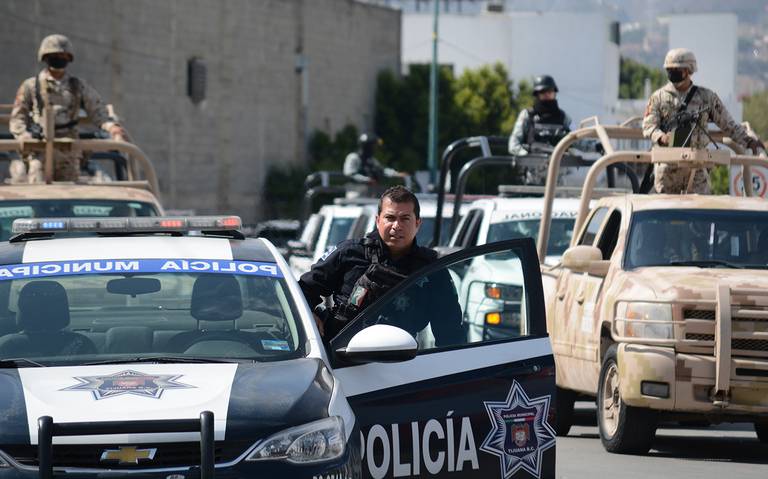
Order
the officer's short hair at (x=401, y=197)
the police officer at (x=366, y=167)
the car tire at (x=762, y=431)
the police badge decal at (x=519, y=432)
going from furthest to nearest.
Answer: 1. the police officer at (x=366, y=167)
2. the car tire at (x=762, y=431)
3. the officer's short hair at (x=401, y=197)
4. the police badge decal at (x=519, y=432)

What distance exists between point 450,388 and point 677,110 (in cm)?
691

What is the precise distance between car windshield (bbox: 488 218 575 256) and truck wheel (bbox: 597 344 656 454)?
3.87 metres

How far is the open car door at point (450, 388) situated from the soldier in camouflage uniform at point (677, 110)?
596 cm

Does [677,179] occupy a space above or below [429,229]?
above

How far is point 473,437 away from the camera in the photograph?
22.8 ft

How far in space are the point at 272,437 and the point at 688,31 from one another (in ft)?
387

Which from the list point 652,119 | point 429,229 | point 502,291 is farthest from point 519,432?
point 429,229

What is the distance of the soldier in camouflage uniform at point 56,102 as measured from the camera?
1545cm

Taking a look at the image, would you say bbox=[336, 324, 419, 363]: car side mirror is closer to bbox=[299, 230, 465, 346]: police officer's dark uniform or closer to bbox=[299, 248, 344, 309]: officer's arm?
bbox=[299, 230, 465, 346]: police officer's dark uniform

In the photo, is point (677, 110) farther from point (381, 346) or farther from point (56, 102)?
point (381, 346)

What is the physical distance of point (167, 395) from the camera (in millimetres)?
5766

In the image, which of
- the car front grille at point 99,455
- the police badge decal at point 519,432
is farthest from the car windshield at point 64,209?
the car front grille at point 99,455

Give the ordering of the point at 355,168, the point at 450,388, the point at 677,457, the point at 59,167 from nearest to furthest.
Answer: the point at 450,388, the point at 677,457, the point at 59,167, the point at 355,168

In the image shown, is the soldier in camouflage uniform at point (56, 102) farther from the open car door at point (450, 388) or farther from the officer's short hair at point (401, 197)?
the open car door at point (450, 388)
